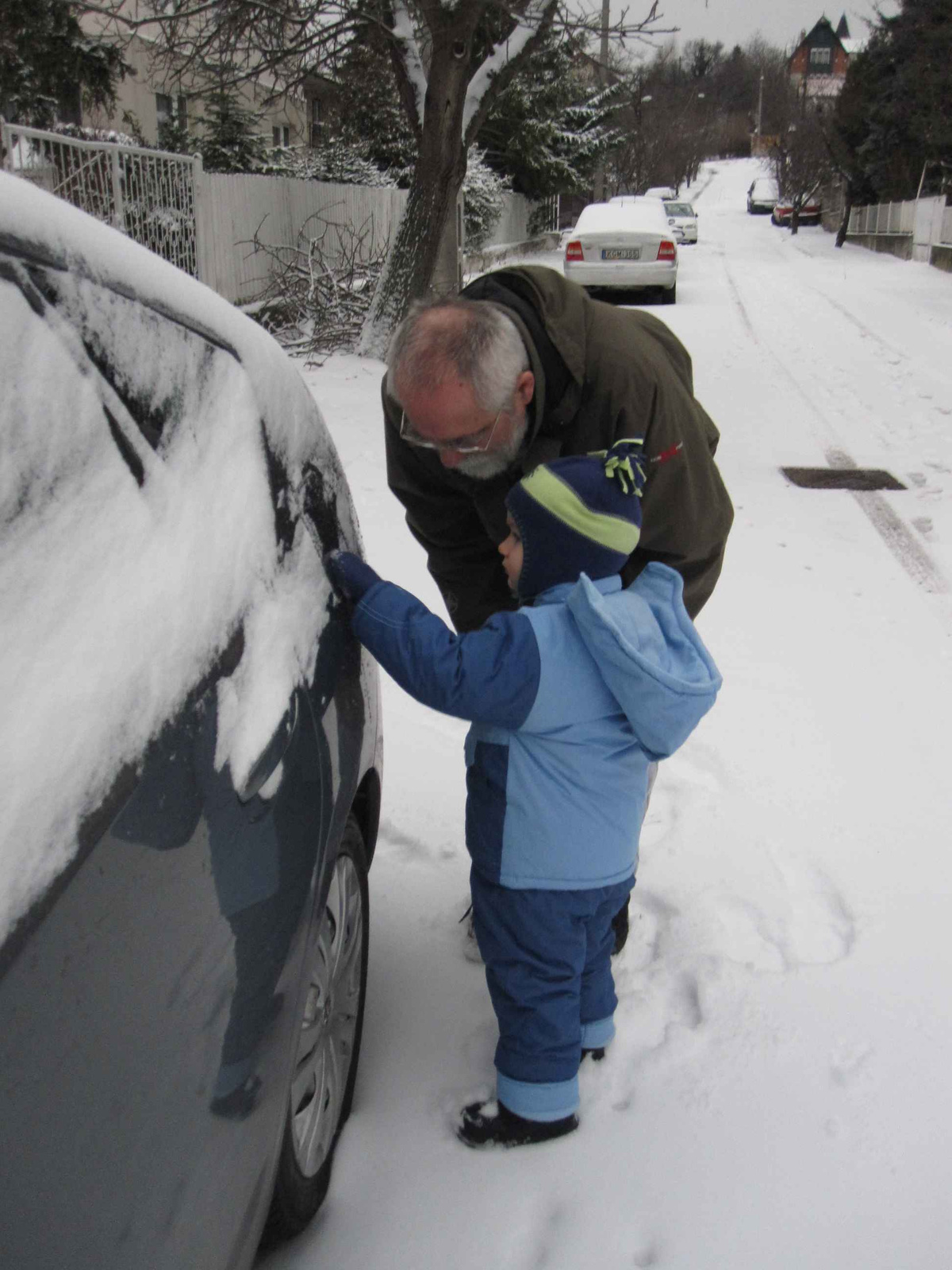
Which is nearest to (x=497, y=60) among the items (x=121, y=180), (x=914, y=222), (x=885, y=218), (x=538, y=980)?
(x=121, y=180)

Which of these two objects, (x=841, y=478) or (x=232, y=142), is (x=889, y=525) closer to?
(x=841, y=478)

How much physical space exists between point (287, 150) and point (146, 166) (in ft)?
34.0

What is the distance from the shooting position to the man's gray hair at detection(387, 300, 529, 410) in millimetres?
1876

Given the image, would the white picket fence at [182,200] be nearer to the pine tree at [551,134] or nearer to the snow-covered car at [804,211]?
the pine tree at [551,134]

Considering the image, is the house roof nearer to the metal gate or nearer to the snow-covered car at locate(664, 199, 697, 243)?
the snow-covered car at locate(664, 199, 697, 243)

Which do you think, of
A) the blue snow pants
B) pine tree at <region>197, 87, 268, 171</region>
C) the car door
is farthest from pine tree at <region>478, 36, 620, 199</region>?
the car door

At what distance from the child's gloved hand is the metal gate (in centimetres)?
691

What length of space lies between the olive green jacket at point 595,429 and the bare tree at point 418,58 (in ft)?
25.7

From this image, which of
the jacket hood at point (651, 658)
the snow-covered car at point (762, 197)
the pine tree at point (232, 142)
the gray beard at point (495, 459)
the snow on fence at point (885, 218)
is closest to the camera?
the jacket hood at point (651, 658)

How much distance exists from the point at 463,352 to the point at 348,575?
420 mm

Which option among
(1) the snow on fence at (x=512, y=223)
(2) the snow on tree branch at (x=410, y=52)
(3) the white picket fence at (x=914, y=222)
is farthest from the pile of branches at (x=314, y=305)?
(3) the white picket fence at (x=914, y=222)

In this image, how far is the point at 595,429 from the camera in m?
2.12

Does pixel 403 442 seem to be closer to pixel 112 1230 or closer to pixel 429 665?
pixel 429 665

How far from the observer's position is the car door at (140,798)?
97 cm
